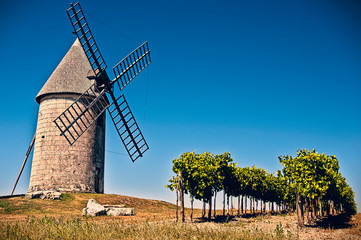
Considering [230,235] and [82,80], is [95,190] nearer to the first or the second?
[82,80]

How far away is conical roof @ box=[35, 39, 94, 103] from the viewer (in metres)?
30.3

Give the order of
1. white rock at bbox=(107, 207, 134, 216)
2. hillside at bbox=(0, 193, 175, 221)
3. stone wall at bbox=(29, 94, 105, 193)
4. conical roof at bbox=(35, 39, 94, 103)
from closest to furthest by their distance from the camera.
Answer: hillside at bbox=(0, 193, 175, 221)
white rock at bbox=(107, 207, 134, 216)
stone wall at bbox=(29, 94, 105, 193)
conical roof at bbox=(35, 39, 94, 103)

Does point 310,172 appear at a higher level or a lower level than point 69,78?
lower

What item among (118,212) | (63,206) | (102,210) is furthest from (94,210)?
(63,206)

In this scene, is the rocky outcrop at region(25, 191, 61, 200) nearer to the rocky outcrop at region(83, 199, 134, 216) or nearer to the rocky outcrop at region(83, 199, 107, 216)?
the rocky outcrop at region(83, 199, 134, 216)

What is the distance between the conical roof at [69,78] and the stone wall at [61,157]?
0.62 metres

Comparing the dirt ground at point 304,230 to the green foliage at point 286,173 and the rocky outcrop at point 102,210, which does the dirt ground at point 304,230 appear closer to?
the green foliage at point 286,173

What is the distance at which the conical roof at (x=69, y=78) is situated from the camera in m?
30.3

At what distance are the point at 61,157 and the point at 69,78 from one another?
7.85 m

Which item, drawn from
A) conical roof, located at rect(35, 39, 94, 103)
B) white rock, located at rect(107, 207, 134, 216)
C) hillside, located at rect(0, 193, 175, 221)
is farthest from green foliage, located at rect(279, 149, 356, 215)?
conical roof, located at rect(35, 39, 94, 103)

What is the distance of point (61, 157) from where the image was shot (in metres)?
29.1

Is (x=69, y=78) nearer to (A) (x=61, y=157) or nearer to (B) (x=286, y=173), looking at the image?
(A) (x=61, y=157)

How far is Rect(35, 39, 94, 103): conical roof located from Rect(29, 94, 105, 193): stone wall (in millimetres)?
622

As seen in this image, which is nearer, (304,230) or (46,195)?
(304,230)
